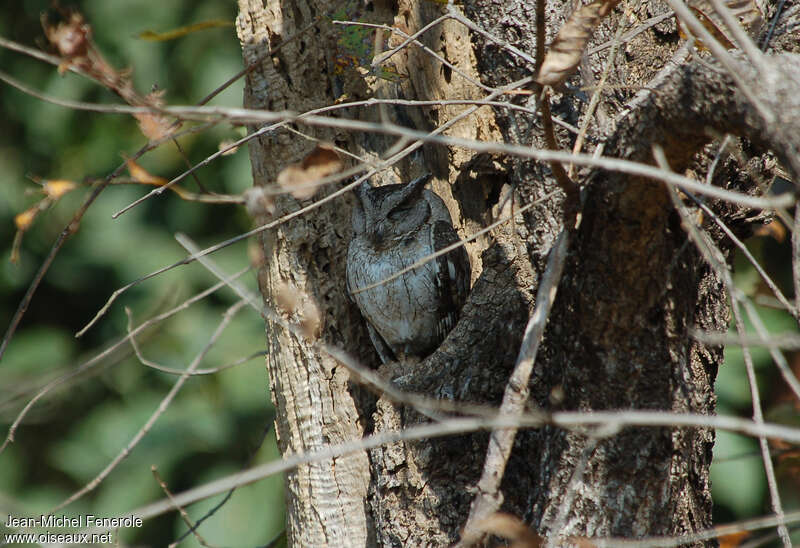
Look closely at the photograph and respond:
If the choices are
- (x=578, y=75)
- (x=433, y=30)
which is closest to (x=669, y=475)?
(x=578, y=75)

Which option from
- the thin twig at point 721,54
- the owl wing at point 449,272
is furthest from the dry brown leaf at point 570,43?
the owl wing at point 449,272

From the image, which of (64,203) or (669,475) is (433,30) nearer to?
(669,475)

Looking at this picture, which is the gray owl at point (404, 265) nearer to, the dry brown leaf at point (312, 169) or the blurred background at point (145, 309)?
the dry brown leaf at point (312, 169)

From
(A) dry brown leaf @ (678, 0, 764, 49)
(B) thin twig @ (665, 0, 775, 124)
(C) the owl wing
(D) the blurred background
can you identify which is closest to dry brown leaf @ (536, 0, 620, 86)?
(B) thin twig @ (665, 0, 775, 124)

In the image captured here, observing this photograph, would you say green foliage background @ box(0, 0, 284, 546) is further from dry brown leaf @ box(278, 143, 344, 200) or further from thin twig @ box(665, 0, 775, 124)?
thin twig @ box(665, 0, 775, 124)

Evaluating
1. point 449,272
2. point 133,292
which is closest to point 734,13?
point 449,272
